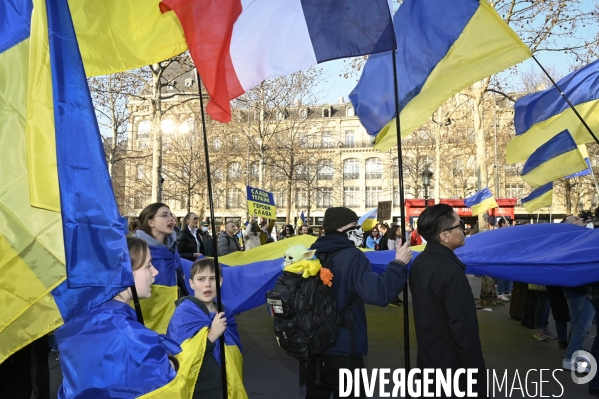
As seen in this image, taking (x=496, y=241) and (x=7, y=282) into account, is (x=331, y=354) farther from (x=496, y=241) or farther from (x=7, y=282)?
(x=496, y=241)

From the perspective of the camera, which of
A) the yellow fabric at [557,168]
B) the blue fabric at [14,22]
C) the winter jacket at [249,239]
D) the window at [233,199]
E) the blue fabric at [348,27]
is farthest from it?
the window at [233,199]

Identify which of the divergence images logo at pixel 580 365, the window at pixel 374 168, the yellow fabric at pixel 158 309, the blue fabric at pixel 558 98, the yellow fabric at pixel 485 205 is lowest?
the divergence images logo at pixel 580 365

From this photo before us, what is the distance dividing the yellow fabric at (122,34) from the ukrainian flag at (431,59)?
6.68ft

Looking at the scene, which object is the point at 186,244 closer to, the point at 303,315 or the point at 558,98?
the point at 303,315

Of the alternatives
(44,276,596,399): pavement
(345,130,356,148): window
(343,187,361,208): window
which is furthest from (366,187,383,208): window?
(44,276,596,399): pavement

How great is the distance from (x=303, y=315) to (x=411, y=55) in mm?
2924

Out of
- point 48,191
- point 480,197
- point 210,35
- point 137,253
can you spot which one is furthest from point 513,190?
point 48,191

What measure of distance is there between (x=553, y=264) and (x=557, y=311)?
2012 millimetres

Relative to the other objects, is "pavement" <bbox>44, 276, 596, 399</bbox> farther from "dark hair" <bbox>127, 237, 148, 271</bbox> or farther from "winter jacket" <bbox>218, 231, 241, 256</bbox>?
"dark hair" <bbox>127, 237, 148, 271</bbox>

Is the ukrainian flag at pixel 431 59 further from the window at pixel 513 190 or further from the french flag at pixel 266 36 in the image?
the window at pixel 513 190

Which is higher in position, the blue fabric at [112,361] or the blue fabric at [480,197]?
the blue fabric at [480,197]

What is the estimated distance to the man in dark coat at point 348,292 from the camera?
11.2 feet

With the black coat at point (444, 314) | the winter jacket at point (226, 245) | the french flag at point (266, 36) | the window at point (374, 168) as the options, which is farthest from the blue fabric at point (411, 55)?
the window at point (374, 168)

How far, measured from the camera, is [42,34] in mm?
2709
